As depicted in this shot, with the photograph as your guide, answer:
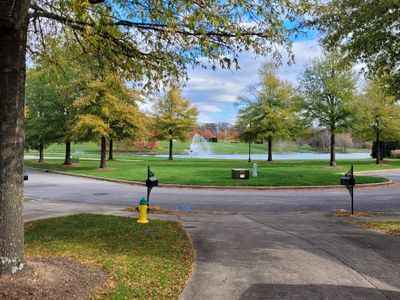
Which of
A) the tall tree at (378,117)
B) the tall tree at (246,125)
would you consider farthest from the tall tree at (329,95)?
the tall tree at (246,125)

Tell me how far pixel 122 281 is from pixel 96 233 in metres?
3.23

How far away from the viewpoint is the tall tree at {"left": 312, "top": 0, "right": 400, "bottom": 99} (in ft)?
31.9

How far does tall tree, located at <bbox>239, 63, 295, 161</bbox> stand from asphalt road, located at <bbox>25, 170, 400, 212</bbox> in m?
19.0

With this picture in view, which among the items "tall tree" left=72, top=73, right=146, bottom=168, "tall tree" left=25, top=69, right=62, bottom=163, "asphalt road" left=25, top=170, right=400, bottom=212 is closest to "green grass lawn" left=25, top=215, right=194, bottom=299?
"asphalt road" left=25, top=170, right=400, bottom=212

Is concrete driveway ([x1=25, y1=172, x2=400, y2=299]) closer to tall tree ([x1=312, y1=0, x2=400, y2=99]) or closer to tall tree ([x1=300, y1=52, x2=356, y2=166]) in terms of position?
tall tree ([x1=312, y1=0, x2=400, y2=99])

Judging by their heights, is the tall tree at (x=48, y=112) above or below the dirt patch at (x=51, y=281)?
above

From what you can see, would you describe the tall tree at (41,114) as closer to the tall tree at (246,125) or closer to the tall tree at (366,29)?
the tall tree at (246,125)

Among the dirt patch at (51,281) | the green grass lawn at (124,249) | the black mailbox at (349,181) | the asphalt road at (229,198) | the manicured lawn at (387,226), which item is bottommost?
the asphalt road at (229,198)

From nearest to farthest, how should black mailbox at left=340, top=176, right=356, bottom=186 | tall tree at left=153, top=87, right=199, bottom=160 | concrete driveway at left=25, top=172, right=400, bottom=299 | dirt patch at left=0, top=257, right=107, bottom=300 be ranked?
dirt patch at left=0, top=257, right=107, bottom=300, concrete driveway at left=25, top=172, right=400, bottom=299, black mailbox at left=340, top=176, right=356, bottom=186, tall tree at left=153, top=87, right=199, bottom=160

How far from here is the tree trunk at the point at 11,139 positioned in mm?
4934

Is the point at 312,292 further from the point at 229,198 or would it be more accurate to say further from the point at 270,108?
the point at 270,108

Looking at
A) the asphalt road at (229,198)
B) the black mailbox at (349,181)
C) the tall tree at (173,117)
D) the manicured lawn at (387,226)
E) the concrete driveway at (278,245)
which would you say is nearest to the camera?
the concrete driveway at (278,245)

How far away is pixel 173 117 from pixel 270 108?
11.9 metres

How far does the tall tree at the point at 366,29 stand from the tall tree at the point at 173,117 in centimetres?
3364
